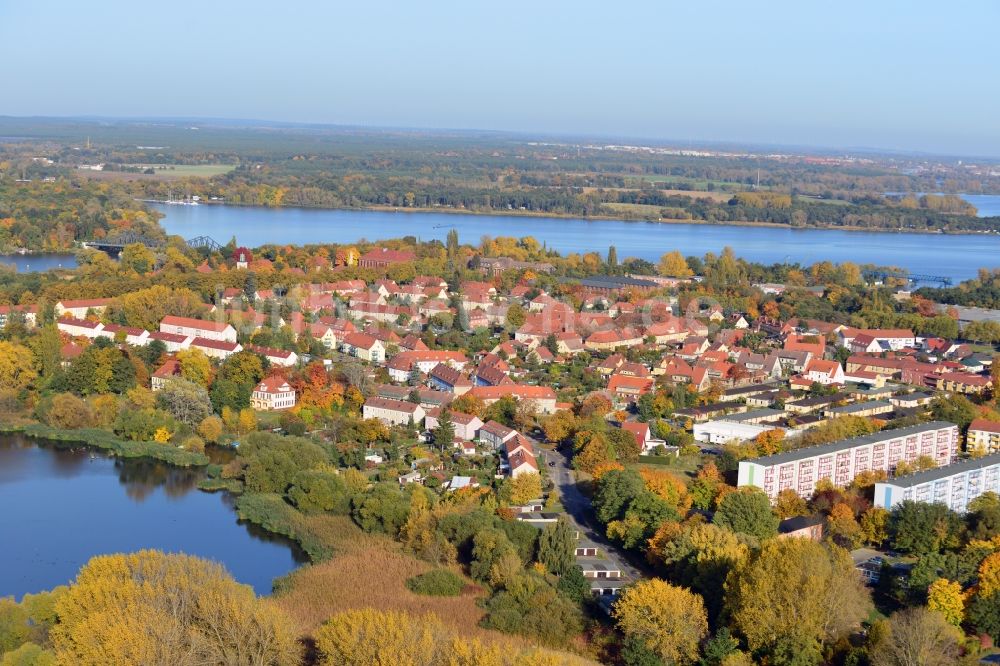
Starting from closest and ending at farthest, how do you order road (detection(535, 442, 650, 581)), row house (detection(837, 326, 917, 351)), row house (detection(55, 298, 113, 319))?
road (detection(535, 442, 650, 581))
row house (detection(55, 298, 113, 319))
row house (detection(837, 326, 917, 351))

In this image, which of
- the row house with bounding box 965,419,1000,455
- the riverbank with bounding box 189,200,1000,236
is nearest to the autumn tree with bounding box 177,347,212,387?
the row house with bounding box 965,419,1000,455

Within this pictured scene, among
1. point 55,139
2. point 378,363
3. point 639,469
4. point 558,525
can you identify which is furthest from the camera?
point 55,139

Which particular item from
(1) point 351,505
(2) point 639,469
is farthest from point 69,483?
(2) point 639,469

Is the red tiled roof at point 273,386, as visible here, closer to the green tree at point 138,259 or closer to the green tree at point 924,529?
the green tree at point 924,529

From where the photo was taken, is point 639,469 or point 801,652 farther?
point 639,469

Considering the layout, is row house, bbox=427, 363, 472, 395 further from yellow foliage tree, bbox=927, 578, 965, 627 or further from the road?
yellow foliage tree, bbox=927, 578, 965, 627

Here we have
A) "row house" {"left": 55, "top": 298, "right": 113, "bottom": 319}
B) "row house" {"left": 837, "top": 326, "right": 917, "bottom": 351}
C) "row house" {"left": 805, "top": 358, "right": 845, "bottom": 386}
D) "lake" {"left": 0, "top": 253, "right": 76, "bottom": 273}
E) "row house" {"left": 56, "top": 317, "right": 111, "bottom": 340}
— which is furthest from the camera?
"lake" {"left": 0, "top": 253, "right": 76, "bottom": 273}

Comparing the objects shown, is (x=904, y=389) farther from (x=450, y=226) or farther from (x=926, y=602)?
(x=450, y=226)
